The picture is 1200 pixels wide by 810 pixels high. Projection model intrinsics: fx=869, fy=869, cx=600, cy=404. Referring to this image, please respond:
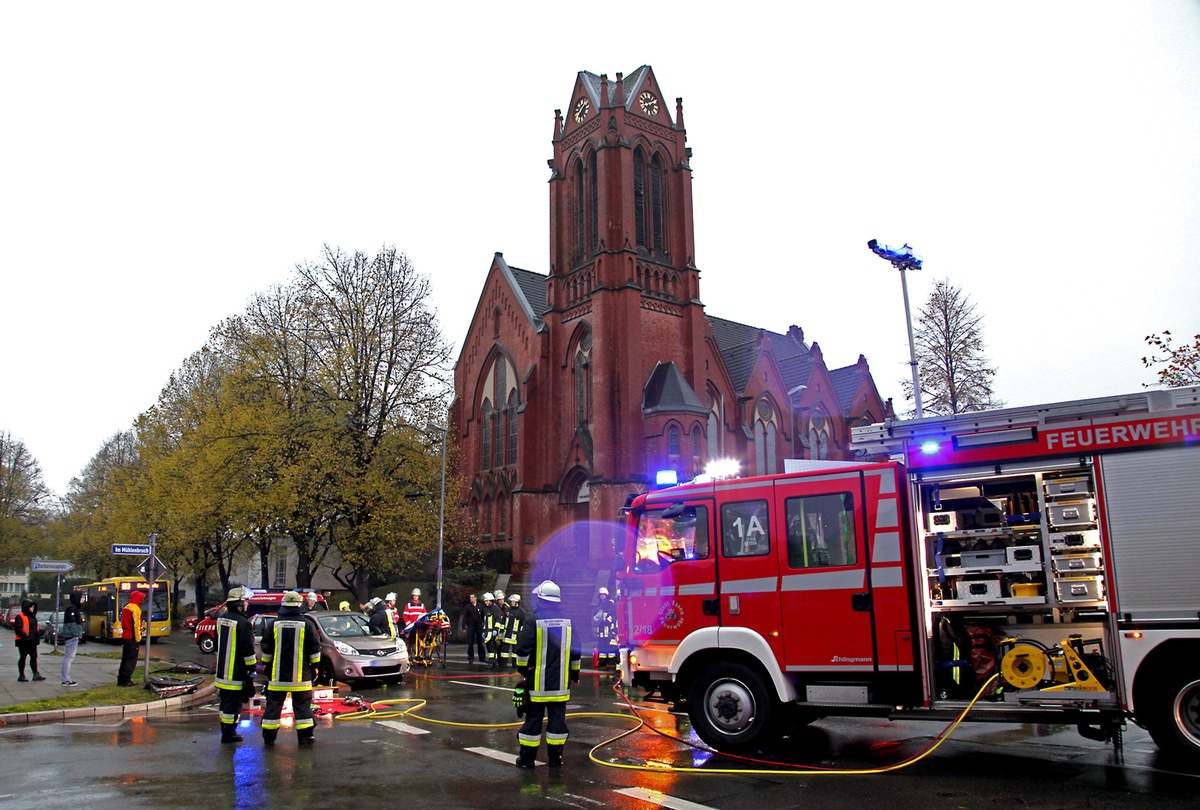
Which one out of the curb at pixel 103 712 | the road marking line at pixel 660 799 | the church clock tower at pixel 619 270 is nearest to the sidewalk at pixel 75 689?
the curb at pixel 103 712

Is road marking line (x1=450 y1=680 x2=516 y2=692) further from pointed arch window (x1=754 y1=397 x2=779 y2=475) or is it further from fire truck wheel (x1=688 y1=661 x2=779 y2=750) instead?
pointed arch window (x1=754 y1=397 x2=779 y2=475)

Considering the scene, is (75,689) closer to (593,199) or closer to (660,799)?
(660,799)

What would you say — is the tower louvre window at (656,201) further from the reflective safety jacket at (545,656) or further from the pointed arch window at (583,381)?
the reflective safety jacket at (545,656)

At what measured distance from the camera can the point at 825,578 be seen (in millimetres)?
9117

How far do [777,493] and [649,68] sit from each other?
3683cm

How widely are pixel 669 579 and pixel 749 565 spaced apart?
1007 mm

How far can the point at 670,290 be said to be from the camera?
39938 millimetres

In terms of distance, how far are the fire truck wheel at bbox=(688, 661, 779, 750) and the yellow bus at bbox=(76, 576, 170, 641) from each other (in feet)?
90.6

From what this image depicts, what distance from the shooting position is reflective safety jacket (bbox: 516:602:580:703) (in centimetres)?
852

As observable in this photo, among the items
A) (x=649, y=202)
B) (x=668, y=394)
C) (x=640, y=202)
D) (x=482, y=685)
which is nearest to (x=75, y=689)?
(x=482, y=685)

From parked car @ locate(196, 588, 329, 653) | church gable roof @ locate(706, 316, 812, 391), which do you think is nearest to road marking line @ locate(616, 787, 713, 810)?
parked car @ locate(196, 588, 329, 653)

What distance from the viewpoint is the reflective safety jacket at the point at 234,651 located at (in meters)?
10.2

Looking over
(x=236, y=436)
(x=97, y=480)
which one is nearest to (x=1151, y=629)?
(x=236, y=436)

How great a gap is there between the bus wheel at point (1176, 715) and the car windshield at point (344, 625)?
14.0 meters
